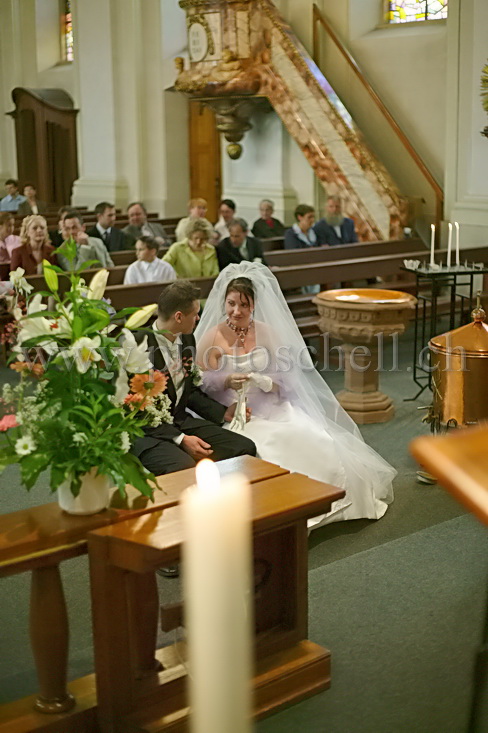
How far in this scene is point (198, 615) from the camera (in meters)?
0.56

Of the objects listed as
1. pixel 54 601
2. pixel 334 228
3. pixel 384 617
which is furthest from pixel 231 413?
pixel 334 228

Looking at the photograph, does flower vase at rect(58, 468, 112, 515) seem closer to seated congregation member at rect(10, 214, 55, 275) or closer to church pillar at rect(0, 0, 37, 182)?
seated congregation member at rect(10, 214, 55, 275)

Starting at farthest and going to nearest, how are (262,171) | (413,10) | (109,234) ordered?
(262,171)
(413,10)
(109,234)

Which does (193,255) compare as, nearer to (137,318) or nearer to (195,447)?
(195,447)

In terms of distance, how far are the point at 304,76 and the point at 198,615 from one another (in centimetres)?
1166

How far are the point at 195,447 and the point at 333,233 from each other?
643 cm

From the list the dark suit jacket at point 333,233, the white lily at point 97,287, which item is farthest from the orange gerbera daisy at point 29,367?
the dark suit jacket at point 333,233

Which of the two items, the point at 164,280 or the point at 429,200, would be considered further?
the point at 429,200

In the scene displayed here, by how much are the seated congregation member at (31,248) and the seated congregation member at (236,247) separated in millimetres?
1432

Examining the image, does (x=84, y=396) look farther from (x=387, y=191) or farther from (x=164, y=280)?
(x=387, y=191)

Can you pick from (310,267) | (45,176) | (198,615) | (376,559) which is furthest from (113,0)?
(198,615)

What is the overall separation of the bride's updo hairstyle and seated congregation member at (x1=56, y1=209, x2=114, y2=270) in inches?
140

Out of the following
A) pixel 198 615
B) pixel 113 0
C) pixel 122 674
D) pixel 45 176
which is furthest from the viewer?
pixel 45 176

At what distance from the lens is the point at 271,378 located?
4840mm
